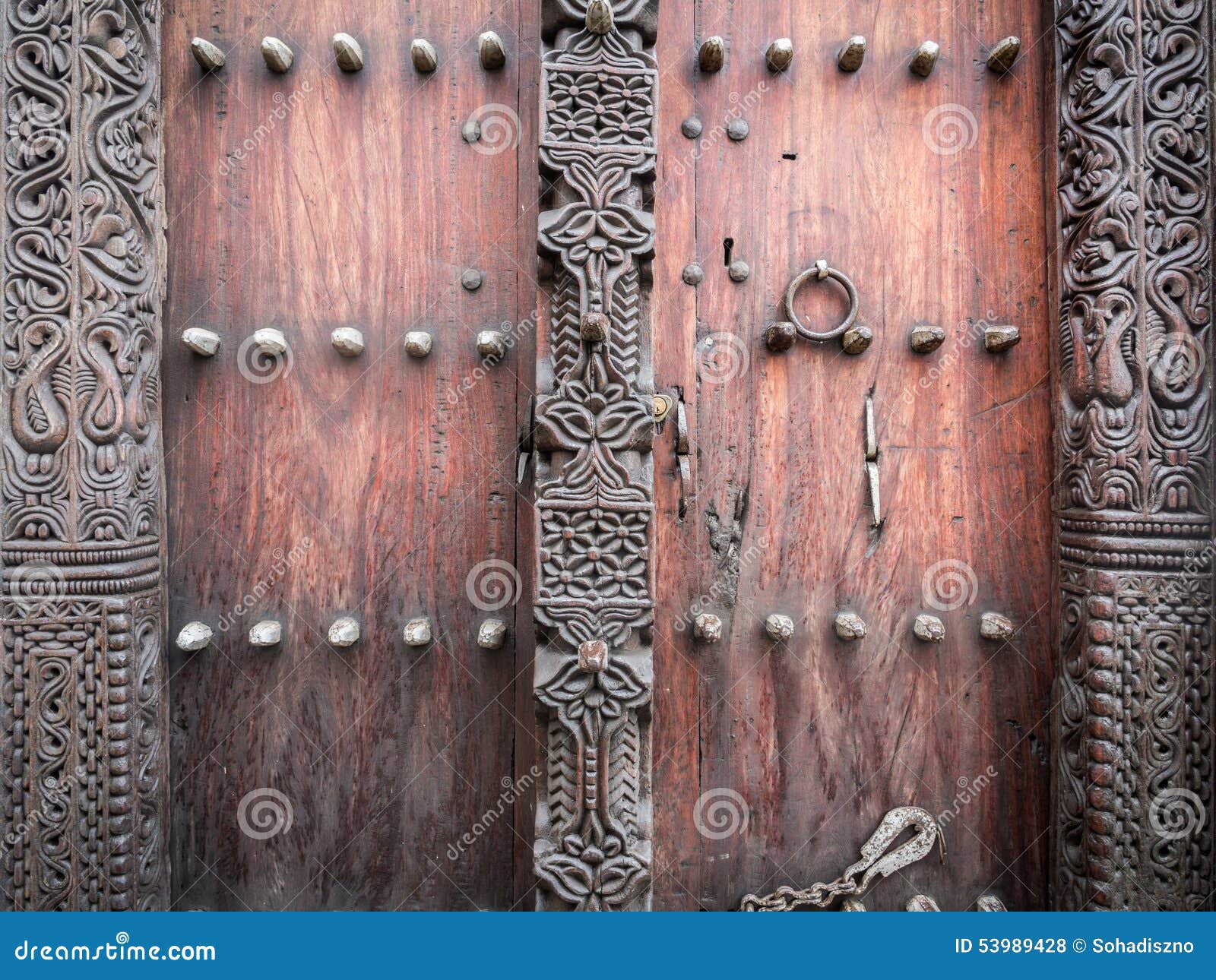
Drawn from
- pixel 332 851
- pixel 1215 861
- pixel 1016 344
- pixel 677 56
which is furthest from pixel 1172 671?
pixel 332 851

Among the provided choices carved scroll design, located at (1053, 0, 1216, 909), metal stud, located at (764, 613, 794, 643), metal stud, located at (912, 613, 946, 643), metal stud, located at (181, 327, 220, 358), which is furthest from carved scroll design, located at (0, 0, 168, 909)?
carved scroll design, located at (1053, 0, 1216, 909)

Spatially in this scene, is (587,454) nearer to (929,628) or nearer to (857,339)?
(857,339)

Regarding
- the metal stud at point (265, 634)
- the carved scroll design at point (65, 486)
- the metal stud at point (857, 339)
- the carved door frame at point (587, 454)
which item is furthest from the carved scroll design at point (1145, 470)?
the carved scroll design at point (65, 486)

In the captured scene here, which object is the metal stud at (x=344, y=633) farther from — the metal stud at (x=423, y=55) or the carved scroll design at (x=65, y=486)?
the metal stud at (x=423, y=55)

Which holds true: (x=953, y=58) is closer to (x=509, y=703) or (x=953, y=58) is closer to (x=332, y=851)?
(x=509, y=703)

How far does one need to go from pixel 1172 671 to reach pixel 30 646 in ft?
7.55

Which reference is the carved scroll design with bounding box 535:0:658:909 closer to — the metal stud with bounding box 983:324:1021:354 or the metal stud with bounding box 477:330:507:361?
the metal stud with bounding box 477:330:507:361

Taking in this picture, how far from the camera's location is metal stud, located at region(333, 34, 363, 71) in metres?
1.36

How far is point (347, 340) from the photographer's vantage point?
1349mm

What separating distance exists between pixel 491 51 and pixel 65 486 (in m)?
1.29

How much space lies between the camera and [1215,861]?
1253 mm

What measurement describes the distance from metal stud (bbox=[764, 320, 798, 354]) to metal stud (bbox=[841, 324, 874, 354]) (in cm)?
11

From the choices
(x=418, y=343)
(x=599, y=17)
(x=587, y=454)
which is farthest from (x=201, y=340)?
(x=599, y=17)

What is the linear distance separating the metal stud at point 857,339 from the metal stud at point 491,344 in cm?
77
